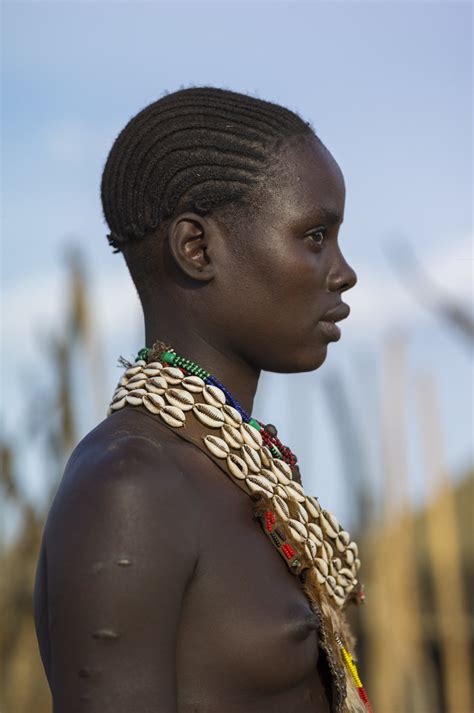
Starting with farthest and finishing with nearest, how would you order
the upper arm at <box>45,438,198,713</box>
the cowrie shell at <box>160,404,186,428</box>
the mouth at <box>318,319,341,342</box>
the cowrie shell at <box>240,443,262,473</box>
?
1. the mouth at <box>318,319,341,342</box>
2. the cowrie shell at <box>240,443,262,473</box>
3. the cowrie shell at <box>160,404,186,428</box>
4. the upper arm at <box>45,438,198,713</box>

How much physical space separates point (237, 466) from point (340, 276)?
0.50 m

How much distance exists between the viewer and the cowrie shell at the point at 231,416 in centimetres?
265

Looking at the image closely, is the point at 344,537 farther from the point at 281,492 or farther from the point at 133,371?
the point at 133,371

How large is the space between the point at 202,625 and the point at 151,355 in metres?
0.68

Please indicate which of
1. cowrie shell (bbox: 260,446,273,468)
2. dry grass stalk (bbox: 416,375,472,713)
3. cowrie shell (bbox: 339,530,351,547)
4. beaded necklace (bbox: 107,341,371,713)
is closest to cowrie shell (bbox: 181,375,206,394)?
beaded necklace (bbox: 107,341,371,713)

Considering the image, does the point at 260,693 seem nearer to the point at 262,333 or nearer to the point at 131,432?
the point at 131,432

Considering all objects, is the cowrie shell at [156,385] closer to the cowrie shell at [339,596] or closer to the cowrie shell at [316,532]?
the cowrie shell at [316,532]

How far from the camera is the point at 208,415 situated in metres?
2.61

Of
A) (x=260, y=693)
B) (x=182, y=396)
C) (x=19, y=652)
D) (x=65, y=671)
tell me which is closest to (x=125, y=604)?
(x=65, y=671)

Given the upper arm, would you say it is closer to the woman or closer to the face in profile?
the woman

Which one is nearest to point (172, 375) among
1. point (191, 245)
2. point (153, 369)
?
point (153, 369)

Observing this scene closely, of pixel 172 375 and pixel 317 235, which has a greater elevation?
pixel 317 235

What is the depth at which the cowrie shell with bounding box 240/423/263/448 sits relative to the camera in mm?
2658

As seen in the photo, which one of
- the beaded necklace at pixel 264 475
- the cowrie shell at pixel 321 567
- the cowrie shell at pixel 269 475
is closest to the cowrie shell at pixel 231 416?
the beaded necklace at pixel 264 475
